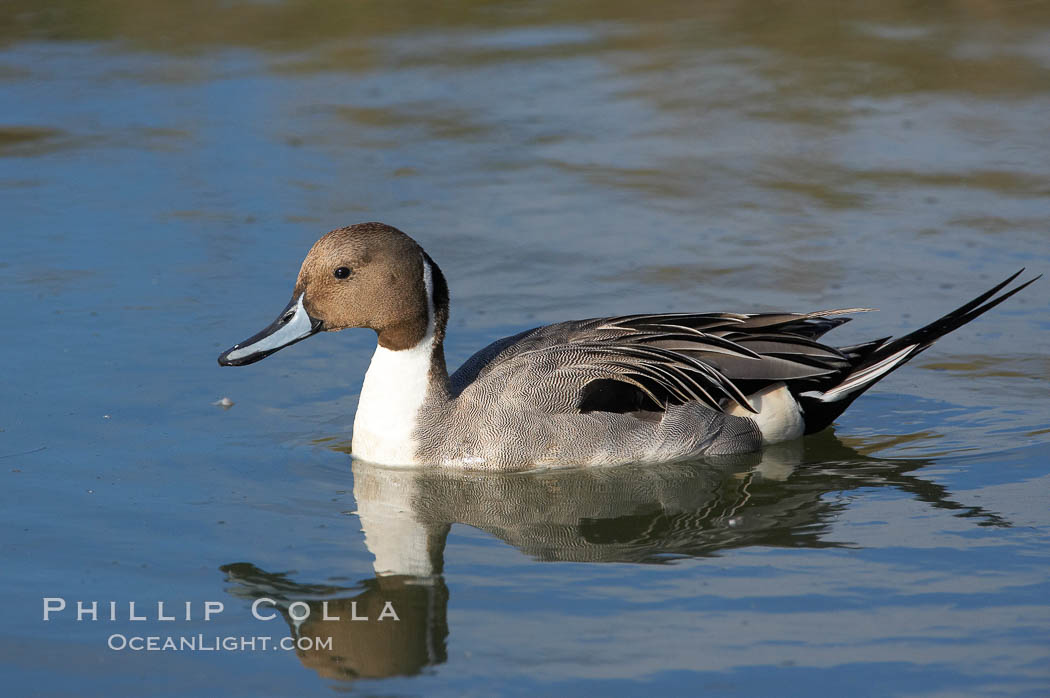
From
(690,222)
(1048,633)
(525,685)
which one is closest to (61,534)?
(525,685)

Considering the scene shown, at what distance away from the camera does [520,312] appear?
789 centimetres

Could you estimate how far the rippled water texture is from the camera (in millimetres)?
4762

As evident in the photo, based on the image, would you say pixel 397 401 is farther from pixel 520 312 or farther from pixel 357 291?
pixel 520 312

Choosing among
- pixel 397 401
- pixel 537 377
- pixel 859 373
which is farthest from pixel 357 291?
pixel 859 373

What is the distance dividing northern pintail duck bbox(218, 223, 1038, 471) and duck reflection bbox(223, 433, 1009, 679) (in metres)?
0.11

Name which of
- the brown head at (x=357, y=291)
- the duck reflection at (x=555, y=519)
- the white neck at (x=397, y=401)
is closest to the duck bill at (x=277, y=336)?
the brown head at (x=357, y=291)

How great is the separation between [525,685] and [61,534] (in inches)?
81.2

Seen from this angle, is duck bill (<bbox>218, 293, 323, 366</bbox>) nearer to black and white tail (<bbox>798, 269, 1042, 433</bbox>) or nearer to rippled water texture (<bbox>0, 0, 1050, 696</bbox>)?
rippled water texture (<bbox>0, 0, 1050, 696</bbox>)

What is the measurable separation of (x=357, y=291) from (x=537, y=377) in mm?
811

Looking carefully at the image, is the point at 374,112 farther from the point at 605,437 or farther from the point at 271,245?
the point at 605,437

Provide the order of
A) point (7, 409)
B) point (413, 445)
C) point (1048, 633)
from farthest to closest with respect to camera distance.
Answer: point (7, 409), point (413, 445), point (1048, 633)

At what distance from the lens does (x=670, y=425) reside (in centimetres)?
632

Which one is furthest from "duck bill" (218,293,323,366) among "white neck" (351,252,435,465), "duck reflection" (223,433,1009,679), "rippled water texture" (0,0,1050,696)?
"duck reflection" (223,433,1009,679)

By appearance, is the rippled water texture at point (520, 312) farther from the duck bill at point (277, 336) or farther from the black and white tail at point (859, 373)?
the duck bill at point (277, 336)
